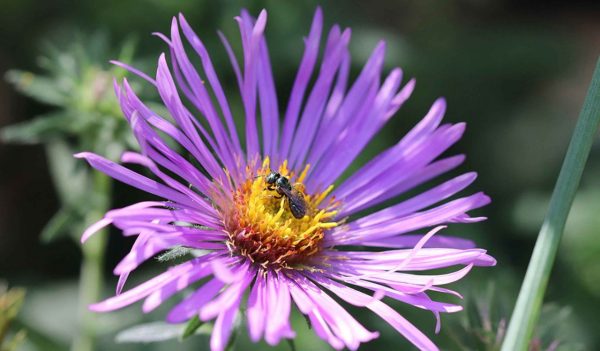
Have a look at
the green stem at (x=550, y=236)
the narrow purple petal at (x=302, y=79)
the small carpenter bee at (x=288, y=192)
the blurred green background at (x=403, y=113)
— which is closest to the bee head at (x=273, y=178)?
the small carpenter bee at (x=288, y=192)

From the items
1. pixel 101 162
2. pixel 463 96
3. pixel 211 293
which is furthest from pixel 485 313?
pixel 463 96

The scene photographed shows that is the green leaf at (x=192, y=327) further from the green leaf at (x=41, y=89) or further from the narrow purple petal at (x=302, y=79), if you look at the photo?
the green leaf at (x=41, y=89)

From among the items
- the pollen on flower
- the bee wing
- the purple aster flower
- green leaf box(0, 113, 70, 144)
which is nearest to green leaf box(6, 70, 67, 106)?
green leaf box(0, 113, 70, 144)

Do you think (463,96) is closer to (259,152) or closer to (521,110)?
(521,110)

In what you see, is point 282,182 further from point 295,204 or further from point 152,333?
point 152,333


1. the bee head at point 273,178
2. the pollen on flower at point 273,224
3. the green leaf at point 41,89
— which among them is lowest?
the pollen on flower at point 273,224

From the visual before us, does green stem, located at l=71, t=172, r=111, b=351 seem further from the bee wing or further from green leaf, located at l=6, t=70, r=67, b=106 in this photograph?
the bee wing
